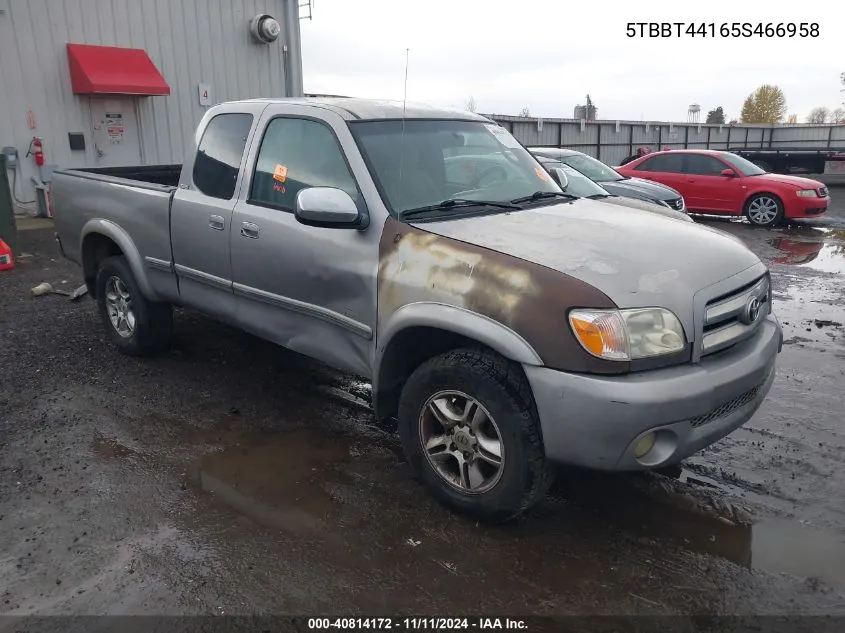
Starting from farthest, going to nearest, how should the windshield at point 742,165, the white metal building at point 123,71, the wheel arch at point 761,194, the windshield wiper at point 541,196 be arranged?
the windshield at point 742,165 < the wheel arch at point 761,194 < the white metal building at point 123,71 < the windshield wiper at point 541,196

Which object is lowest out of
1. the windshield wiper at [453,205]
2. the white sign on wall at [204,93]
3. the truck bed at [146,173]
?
the windshield wiper at [453,205]

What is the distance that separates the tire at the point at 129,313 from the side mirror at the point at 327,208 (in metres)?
2.42

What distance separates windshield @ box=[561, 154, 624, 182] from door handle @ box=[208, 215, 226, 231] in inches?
312

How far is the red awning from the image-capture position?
12.5 m

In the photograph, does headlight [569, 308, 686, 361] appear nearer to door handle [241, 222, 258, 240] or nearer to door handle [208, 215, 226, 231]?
door handle [241, 222, 258, 240]

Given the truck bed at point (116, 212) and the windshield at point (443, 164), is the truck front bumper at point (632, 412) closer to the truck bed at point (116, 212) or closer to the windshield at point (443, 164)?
the windshield at point (443, 164)

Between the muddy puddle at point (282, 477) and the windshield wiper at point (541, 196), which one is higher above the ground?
the windshield wiper at point (541, 196)

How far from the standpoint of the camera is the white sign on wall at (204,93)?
48.7 ft

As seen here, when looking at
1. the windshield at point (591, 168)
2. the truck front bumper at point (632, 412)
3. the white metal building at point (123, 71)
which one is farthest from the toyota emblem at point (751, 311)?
the white metal building at point (123, 71)

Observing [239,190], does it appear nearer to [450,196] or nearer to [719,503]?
[450,196]

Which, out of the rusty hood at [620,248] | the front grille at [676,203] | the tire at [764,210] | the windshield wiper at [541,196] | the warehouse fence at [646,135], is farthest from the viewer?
the warehouse fence at [646,135]

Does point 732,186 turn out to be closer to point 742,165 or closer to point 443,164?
point 742,165

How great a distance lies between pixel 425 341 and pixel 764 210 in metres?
12.0

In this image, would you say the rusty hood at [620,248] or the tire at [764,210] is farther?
the tire at [764,210]
